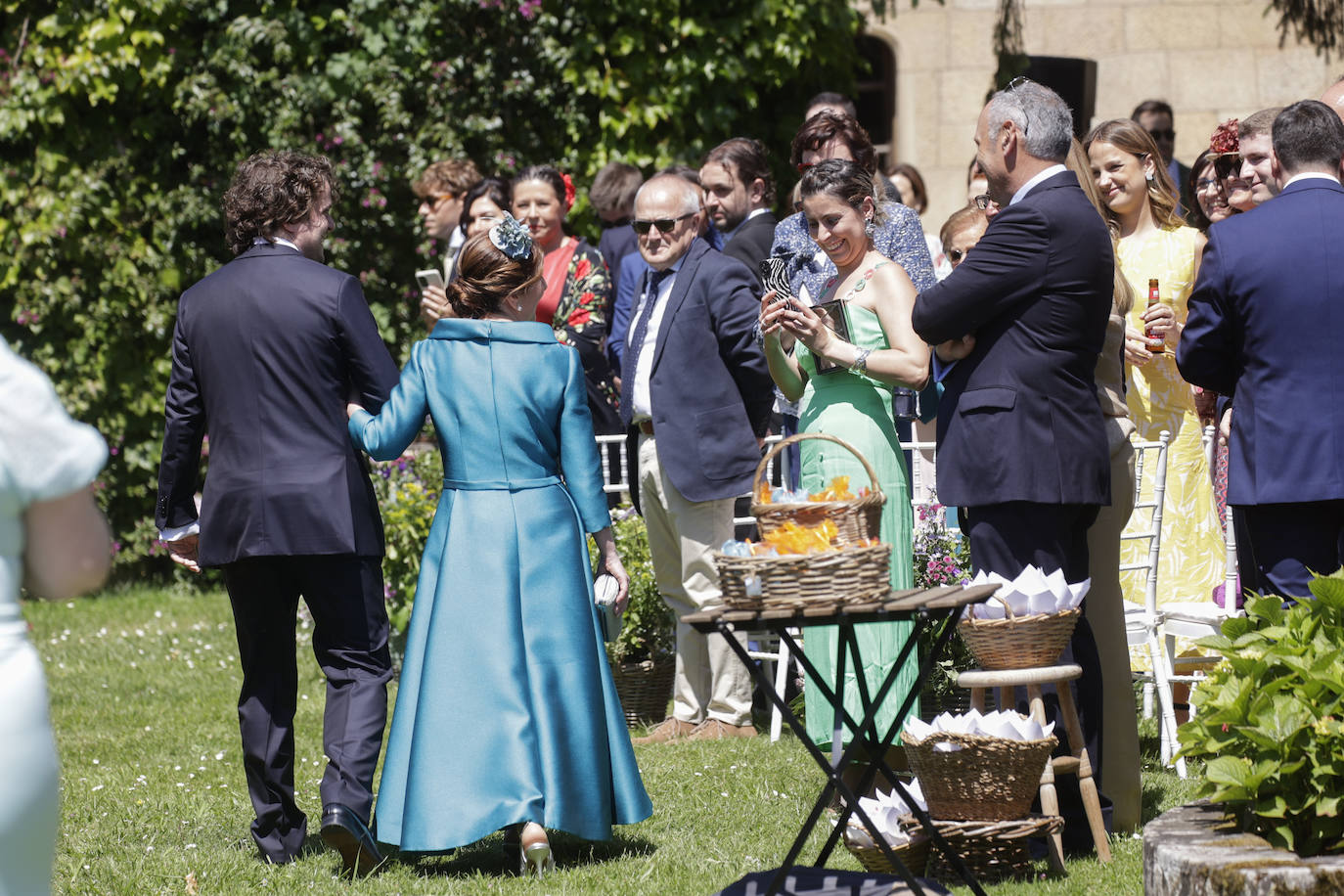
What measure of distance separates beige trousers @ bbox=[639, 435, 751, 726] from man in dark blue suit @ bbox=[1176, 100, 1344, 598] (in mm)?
2434

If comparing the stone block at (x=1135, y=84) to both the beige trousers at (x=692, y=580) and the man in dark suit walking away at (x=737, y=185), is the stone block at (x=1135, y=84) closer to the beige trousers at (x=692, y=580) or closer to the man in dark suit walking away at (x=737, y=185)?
the man in dark suit walking away at (x=737, y=185)

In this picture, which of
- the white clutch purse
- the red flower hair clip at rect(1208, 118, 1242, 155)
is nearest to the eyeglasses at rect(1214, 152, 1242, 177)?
the red flower hair clip at rect(1208, 118, 1242, 155)

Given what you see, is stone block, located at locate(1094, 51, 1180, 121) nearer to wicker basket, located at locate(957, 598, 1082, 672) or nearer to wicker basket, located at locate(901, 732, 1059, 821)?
wicker basket, located at locate(957, 598, 1082, 672)

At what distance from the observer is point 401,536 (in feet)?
26.2

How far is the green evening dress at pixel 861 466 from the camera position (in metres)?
5.30

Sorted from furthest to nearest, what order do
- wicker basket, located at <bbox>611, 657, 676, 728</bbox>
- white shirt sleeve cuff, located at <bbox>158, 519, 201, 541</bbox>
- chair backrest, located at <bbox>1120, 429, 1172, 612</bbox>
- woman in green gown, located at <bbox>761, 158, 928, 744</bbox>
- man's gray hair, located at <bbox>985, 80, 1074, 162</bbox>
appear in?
wicker basket, located at <bbox>611, 657, 676, 728</bbox> < chair backrest, located at <bbox>1120, 429, 1172, 612</bbox> < woman in green gown, located at <bbox>761, 158, 928, 744</bbox> < white shirt sleeve cuff, located at <bbox>158, 519, 201, 541</bbox> < man's gray hair, located at <bbox>985, 80, 1074, 162</bbox>

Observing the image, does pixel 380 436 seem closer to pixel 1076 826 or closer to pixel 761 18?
pixel 1076 826

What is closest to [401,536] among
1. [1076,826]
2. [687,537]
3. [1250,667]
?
[687,537]

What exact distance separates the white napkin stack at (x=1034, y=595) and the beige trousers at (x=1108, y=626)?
56 cm

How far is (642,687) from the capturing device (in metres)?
7.16

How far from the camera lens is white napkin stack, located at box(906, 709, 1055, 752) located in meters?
4.33

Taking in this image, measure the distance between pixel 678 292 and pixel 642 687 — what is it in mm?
1862

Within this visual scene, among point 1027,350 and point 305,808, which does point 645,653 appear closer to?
point 305,808

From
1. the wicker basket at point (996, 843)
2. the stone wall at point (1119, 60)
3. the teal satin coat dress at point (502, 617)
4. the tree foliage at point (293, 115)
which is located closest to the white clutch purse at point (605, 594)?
the teal satin coat dress at point (502, 617)
